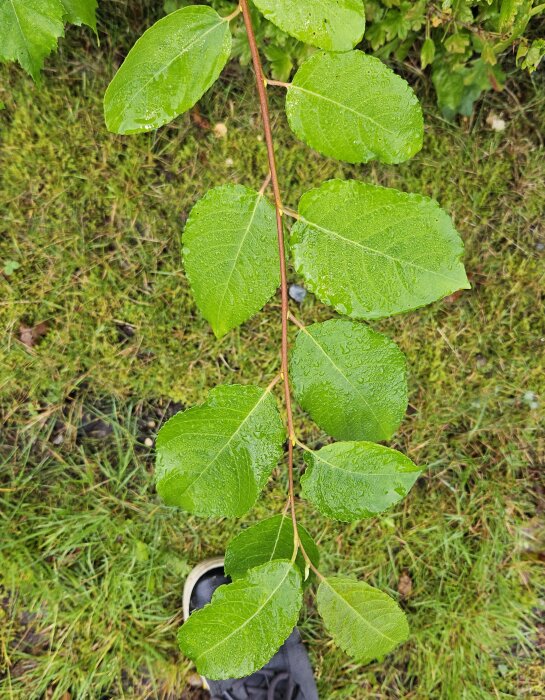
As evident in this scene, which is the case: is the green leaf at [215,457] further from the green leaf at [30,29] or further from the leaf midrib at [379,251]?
the green leaf at [30,29]

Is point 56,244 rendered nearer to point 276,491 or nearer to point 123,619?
point 276,491

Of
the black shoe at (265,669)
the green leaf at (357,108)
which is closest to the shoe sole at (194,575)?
the black shoe at (265,669)

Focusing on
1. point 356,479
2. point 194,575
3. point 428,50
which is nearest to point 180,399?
point 194,575

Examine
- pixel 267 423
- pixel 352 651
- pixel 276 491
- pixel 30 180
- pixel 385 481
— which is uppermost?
pixel 30 180

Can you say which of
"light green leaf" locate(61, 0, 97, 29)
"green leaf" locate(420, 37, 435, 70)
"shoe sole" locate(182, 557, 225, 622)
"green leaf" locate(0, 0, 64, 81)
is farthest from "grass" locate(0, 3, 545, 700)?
"green leaf" locate(0, 0, 64, 81)

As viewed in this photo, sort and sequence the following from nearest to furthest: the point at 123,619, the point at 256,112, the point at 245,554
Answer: the point at 245,554, the point at 256,112, the point at 123,619

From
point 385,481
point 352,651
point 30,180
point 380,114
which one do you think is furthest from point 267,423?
point 30,180

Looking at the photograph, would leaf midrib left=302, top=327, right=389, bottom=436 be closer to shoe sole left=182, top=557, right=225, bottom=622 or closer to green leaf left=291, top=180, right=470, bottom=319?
green leaf left=291, top=180, right=470, bottom=319
